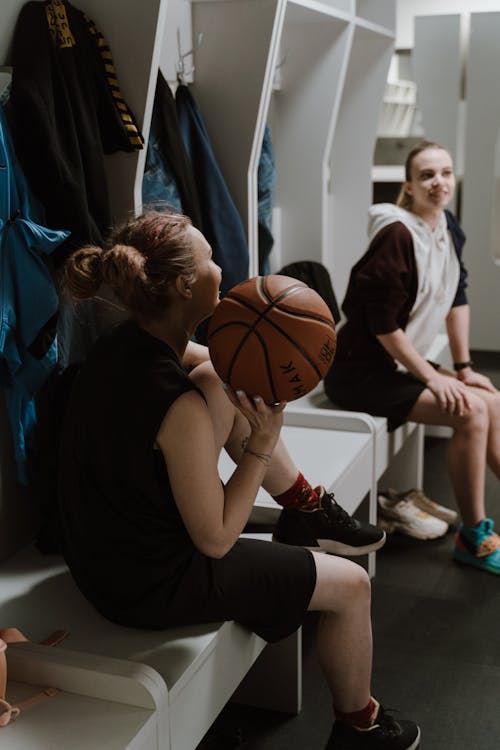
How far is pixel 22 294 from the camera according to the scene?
1867 millimetres

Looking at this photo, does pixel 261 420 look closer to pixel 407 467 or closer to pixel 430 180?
pixel 430 180

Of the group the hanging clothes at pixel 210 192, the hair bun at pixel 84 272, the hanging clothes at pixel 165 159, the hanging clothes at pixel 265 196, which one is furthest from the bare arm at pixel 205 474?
the hanging clothes at pixel 265 196

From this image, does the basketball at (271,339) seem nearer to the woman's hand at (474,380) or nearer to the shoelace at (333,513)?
the shoelace at (333,513)

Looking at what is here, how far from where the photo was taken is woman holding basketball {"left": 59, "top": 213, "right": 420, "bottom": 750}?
4.96 ft

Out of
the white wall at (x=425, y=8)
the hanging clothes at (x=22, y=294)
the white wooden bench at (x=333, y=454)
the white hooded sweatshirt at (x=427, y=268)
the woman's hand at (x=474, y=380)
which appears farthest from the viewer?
the white wall at (x=425, y=8)

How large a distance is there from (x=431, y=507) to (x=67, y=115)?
1.91 metres

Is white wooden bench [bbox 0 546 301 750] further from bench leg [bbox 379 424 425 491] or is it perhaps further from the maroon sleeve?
bench leg [bbox 379 424 425 491]

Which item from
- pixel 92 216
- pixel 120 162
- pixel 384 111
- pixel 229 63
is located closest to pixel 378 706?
pixel 92 216

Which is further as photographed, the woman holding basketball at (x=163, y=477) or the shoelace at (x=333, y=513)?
the shoelace at (x=333, y=513)

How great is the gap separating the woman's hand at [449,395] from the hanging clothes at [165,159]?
98cm

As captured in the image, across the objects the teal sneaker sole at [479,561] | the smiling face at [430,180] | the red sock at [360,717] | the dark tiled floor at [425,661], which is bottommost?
the dark tiled floor at [425,661]

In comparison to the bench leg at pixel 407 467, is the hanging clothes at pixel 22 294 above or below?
above

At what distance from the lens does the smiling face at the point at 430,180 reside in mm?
2977

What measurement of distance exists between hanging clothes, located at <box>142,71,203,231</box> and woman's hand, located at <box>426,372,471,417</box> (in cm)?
98
